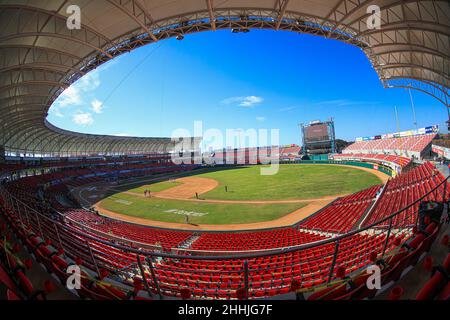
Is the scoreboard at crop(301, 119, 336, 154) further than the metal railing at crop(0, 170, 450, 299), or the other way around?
the scoreboard at crop(301, 119, 336, 154)

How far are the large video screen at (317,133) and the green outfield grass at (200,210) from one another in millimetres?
59322

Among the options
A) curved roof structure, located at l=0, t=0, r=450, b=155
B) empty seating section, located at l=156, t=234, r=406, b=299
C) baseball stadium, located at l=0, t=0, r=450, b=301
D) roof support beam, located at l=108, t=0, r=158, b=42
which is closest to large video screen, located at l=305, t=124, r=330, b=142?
baseball stadium, located at l=0, t=0, r=450, b=301

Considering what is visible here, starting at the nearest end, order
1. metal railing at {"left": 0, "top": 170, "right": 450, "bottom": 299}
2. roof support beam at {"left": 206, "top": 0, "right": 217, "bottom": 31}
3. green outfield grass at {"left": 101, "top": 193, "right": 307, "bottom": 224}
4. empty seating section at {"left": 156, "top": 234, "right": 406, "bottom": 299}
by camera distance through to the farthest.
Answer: metal railing at {"left": 0, "top": 170, "right": 450, "bottom": 299} < empty seating section at {"left": 156, "top": 234, "right": 406, "bottom": 299} < roof support beam at {"left": 206, "top": 0, "right": 217, "bottom": 31} < green outfield grass at {"left": 101, "top": 193, "right": 307, "bottom": 224}

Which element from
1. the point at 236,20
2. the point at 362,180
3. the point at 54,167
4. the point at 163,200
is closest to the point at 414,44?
the point at 236,20

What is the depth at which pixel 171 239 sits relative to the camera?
15750mm

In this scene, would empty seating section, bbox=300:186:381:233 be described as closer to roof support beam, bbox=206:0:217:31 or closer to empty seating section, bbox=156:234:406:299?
empty seating section, bbox=156:234:406:299

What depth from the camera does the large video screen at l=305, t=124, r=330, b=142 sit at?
76.2m

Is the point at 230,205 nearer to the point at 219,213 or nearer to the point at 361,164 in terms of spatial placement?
the point at 219,213

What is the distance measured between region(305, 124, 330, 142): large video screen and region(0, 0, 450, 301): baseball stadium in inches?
1606

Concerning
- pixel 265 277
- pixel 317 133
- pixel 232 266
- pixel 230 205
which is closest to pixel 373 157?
pixel 317 133

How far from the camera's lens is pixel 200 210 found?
87.8 feet
